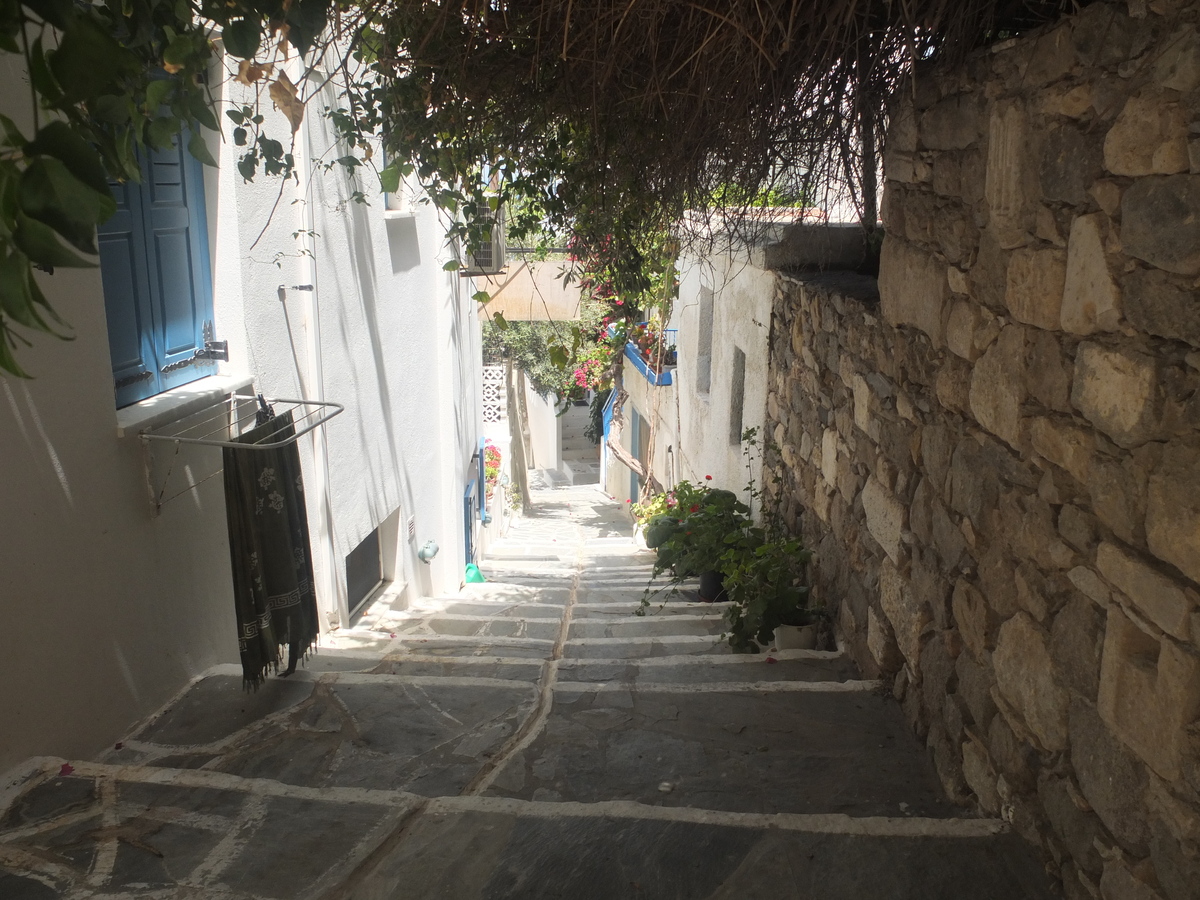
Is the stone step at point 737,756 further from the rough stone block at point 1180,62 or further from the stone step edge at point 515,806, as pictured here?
the rough stone block at point 1180,62

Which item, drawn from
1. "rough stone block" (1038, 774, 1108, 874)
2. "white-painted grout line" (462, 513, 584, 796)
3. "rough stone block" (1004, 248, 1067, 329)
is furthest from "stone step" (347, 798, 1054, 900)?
"rough stone block" (1004, 248, 1067, 329)

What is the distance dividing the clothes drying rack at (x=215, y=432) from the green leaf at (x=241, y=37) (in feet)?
5.60

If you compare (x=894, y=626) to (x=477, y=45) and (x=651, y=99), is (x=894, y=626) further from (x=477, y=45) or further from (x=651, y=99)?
(x=477, y=45)

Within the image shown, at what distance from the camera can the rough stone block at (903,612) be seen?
2.93 m

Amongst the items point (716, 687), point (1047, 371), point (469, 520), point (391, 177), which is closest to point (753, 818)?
point (716, 687)

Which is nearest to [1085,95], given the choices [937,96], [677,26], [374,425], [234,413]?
[937,96]

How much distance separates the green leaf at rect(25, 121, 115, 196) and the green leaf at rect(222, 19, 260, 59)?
0.97 m

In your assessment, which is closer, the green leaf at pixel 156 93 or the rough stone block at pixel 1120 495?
the rough stone block at pixel 1120 495

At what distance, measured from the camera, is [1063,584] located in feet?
6.63

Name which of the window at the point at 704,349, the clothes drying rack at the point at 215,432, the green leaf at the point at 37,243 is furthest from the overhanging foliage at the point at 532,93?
the window at the point at 704,349

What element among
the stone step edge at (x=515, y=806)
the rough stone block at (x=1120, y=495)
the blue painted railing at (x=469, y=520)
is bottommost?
the blue painted railing at (x=469, y=520)

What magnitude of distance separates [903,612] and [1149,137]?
70.2 inches

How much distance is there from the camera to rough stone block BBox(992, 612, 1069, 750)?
6.79 feet

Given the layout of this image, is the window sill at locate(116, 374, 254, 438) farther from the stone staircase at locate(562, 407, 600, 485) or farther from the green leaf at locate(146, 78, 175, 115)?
the stone staircase at locate(562, 407, 600, 485)
